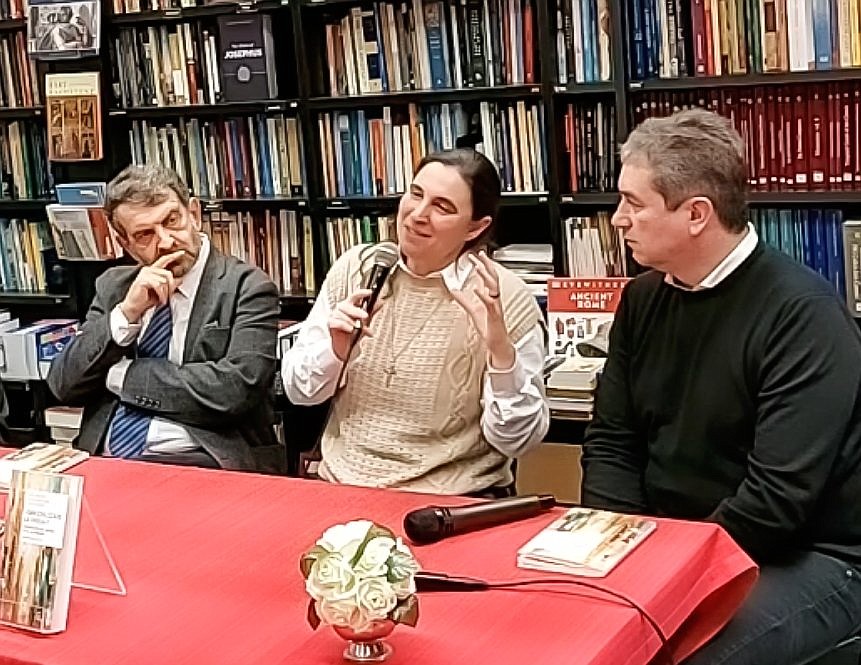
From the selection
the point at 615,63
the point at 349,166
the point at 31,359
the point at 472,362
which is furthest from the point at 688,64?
the point at 31,359

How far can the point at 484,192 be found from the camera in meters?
2.57

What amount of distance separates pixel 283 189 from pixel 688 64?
139 cm

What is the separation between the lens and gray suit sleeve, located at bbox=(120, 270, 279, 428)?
2.74 metres

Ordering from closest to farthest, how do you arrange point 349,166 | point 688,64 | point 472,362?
point 472,362 → point 688,64 → point 349,166

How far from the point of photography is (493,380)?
2381 mm

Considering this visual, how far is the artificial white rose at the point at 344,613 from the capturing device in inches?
57.1

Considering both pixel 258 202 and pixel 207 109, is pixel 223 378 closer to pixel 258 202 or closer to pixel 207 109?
pixel 258 202

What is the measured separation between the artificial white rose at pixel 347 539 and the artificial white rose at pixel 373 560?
1 cm

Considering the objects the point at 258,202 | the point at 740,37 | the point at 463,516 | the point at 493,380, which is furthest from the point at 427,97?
the point at 463,516

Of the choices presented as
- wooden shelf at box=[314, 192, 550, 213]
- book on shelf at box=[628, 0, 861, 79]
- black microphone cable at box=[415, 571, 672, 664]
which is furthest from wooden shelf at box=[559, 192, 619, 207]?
black microphone cable at box=[415, 571, 672, 664]

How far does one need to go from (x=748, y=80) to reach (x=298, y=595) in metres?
2.19

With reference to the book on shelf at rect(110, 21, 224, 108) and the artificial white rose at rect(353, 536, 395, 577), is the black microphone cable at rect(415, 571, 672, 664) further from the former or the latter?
the book on shelf at rect(110, 21, 224, 108)

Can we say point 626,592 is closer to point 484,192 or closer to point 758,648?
point 758,648

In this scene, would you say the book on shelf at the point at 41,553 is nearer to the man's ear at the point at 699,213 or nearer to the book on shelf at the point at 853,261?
the man's ear at the point at 699,213
